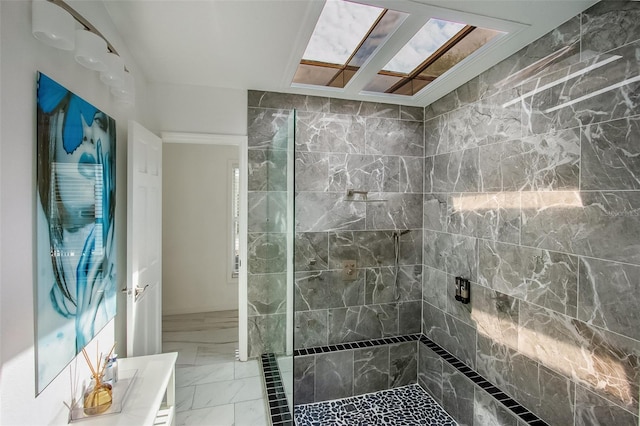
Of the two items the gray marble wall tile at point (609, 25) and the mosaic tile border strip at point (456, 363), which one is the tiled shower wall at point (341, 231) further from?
the gray marble wall tile at point (609, 25)

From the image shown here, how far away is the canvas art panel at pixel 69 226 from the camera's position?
111cm

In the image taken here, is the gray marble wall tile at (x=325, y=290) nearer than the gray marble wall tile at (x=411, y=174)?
Yes

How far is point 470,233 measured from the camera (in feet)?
8.23

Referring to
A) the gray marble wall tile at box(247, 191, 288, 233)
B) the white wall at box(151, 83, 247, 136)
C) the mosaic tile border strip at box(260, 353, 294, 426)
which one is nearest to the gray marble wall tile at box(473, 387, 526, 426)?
the mosaic tile border strip at box(260, 353, 294, 426)

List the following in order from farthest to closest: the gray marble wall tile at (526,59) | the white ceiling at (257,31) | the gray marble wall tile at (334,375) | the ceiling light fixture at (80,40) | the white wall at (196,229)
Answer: the white wall at (196,229)
the gray marble wall tile at (334,375)
the gray marble wall tile at (526,59)
the white ceiling at (257,31)
the ceiling light fixture at (80,40)

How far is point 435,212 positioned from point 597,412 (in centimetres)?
175

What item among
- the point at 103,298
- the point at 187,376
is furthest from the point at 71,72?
the point at 187,376

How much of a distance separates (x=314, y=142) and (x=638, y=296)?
2.35 meters

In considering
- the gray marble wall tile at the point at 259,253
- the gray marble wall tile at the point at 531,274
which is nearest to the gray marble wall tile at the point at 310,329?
the gray marble wall tile at the point at 259,253

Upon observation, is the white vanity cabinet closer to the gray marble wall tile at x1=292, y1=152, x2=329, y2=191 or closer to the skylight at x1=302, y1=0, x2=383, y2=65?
A: the gray marble wall tile at x1=292, y1=152, x2=329, y2=191

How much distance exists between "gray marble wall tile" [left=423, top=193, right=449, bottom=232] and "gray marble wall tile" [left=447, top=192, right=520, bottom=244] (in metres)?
0.06

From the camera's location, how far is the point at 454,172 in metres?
2.71

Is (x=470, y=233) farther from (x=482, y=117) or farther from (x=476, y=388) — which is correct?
(x=476, y=388)

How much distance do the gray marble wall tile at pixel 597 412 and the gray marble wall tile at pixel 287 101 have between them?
2.71m
